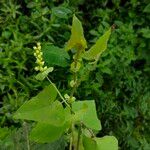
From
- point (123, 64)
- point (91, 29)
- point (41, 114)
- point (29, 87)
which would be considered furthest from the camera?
point (91, 29)

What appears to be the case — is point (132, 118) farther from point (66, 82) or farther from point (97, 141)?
point (97, 141)

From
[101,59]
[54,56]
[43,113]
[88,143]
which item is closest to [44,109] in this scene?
[43,113]

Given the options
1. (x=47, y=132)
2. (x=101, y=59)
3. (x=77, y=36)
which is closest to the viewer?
(x=77, y=36)

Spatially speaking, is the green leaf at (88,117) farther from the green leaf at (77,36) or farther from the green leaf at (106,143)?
the green leaf at (77,36)

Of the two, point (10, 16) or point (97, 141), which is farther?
point (10, 16)

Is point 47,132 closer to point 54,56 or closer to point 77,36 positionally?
point 77,36

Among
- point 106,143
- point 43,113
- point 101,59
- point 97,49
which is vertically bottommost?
point 101,59

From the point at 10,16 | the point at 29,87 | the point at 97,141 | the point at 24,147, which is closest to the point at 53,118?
the point at 97,141
